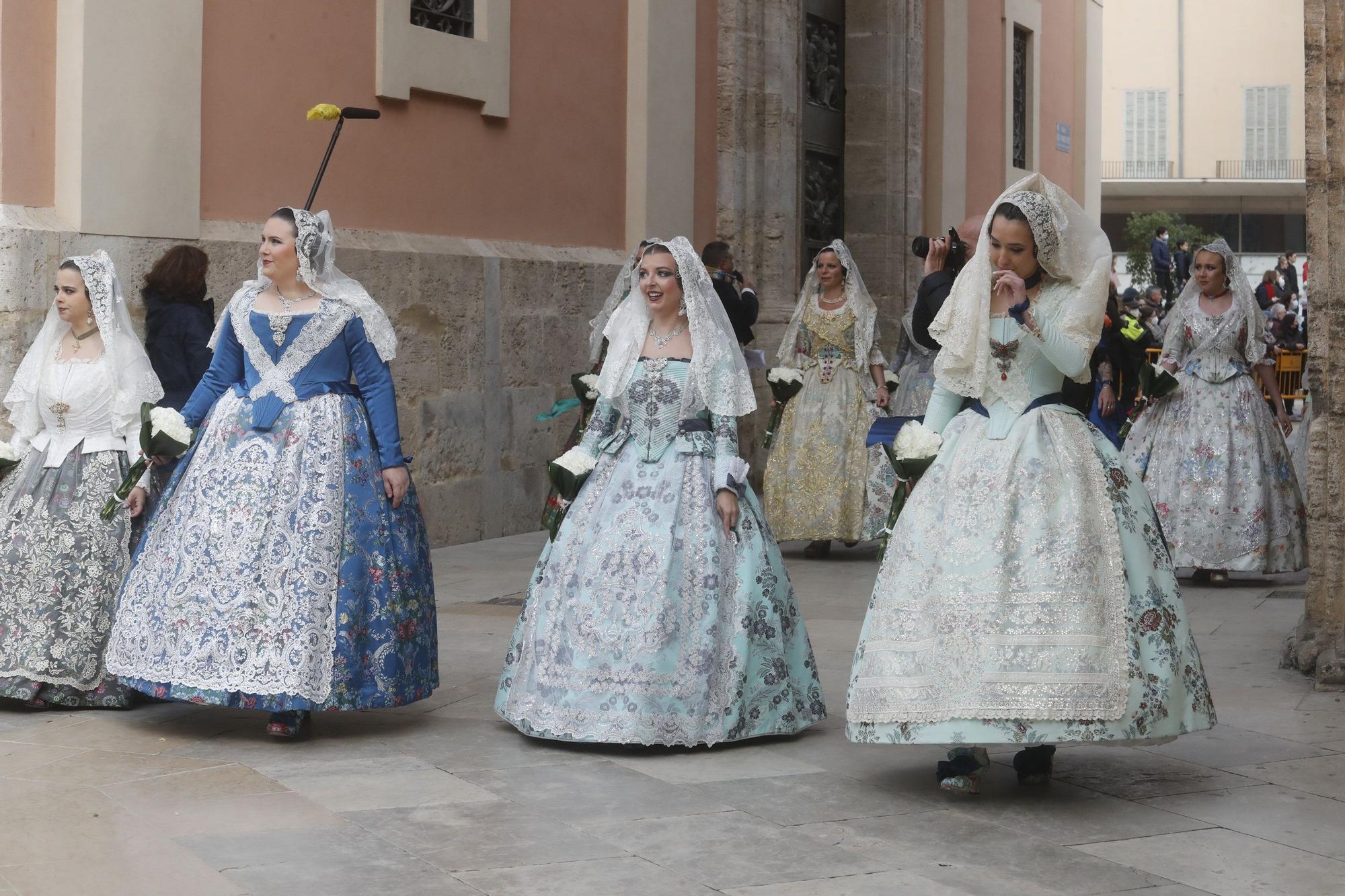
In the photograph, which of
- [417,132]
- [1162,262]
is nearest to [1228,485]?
[417,132]

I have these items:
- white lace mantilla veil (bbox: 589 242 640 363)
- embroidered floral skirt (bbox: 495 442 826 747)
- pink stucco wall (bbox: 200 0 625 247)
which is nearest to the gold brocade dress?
pink stucco wall (bbox: 200 0 625 247)

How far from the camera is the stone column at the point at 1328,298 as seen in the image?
6816 millimetres

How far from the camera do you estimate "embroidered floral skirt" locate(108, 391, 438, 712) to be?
18.5 ft

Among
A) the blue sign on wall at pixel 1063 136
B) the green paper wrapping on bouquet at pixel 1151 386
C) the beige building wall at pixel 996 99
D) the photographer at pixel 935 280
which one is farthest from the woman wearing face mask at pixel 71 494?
the blue sign on wall at pixel 1063 136

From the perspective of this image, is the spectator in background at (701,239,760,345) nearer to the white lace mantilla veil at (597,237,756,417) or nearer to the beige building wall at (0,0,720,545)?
the beige building wall at (0,0,720,545)

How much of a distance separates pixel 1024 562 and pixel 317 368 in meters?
2.47

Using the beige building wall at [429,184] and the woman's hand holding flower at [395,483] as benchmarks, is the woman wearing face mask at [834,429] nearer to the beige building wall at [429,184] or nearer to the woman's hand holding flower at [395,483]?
Result: the beige building wall at [429,184]

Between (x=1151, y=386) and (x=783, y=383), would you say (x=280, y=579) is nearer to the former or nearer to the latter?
(x=783, y=383)

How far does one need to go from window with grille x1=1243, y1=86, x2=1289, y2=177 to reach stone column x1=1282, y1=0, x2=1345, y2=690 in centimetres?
3645

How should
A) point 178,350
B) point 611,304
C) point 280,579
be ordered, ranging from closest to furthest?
point 280,579 → point 178,350 → point 611,304

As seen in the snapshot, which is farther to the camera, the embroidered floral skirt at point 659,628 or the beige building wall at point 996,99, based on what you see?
the beige building wall at point 996,99

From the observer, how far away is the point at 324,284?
6.18 m

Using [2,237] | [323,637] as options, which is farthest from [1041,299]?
[2,237]

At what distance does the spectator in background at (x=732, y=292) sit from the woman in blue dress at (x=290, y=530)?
404 cm
